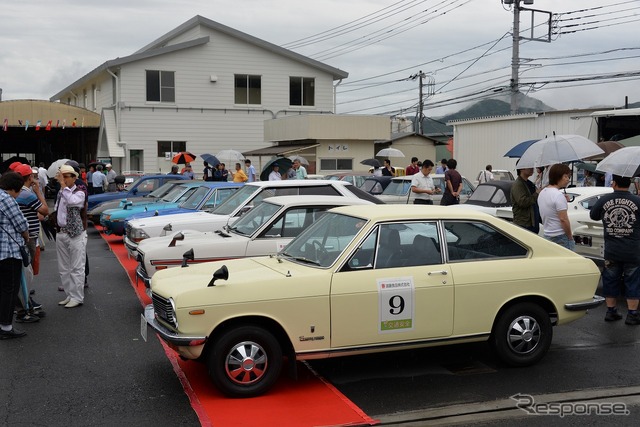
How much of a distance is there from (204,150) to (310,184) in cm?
2426

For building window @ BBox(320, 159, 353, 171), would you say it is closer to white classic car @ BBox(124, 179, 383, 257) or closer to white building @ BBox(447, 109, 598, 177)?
white building @ BBox(447, 109, 598, 177)

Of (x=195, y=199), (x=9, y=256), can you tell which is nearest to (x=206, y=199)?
(x=195, y=199)

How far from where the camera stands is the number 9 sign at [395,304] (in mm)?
5918

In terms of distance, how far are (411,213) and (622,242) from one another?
3.17 meters

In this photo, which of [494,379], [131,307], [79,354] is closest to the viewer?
[494,379]

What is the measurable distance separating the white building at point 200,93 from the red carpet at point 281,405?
91.8 feet

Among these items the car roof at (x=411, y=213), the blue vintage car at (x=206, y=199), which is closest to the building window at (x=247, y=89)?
the blue vintage car at (x=206, y=199)

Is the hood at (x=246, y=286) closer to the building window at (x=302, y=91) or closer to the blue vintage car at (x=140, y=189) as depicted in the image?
the blue vintage car at (x=140, y=189)

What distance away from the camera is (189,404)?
18.4 feet

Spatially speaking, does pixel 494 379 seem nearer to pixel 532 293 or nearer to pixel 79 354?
pixel 532 293

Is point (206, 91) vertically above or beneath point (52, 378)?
above

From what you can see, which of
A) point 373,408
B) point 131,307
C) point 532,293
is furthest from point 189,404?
point 131,307

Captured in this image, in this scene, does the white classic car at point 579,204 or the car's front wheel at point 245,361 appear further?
the white classic car at point 579,204

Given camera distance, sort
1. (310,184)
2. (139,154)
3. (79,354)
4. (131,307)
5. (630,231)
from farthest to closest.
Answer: (139,154) < (310,184) < (131,307) < (630,231) < (79,354)
